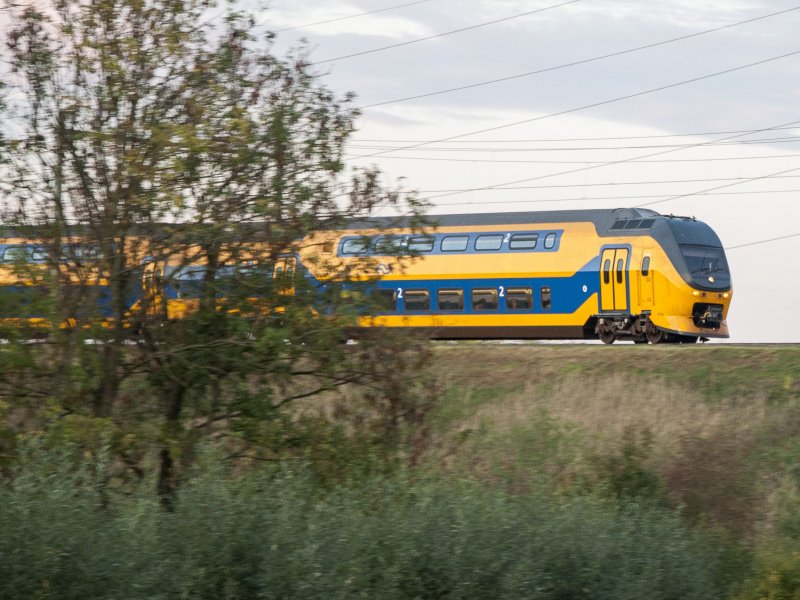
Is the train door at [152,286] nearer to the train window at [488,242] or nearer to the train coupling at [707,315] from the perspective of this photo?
the train window at [488,242]

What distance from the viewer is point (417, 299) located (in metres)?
33.5

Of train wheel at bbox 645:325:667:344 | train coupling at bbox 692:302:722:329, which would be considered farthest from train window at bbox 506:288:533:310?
train coupling at bbox 692:302:722:329

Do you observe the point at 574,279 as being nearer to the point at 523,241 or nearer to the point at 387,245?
the point at 523,241

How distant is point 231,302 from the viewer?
43.1 ft

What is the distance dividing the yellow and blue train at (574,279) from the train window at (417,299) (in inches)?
1.0

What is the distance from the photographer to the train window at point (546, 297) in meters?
32.2

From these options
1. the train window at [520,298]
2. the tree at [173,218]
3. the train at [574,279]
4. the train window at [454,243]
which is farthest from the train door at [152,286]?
the train window at [454,243]

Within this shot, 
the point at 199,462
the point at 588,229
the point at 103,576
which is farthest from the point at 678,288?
the point at 103,576

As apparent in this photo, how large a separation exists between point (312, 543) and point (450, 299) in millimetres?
22855

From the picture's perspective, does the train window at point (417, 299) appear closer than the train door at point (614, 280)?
No

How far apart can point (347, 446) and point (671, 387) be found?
14.2 metres

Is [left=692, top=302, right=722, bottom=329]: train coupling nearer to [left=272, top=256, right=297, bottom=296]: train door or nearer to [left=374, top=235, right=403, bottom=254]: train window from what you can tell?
[left=374, top=235, right=403, bottom=254]: train window

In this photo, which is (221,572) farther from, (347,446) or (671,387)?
(671,387)

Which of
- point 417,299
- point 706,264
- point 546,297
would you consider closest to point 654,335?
point 706,264
